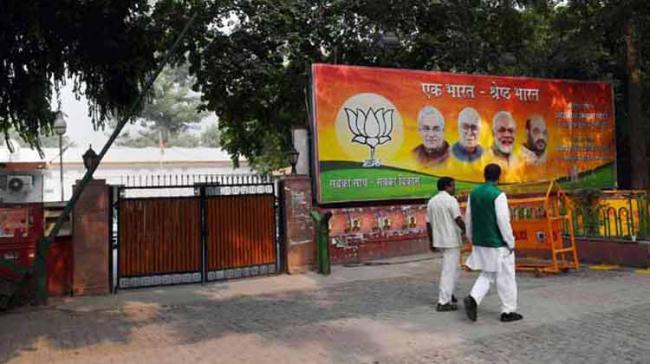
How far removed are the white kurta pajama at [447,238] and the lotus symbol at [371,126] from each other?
5084 mm

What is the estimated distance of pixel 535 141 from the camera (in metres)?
15.7

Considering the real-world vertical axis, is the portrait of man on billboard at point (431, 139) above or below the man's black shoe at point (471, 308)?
above

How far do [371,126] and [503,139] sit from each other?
3.85 meters

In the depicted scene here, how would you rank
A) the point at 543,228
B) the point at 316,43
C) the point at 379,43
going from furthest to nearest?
the point at 316,43, the point at 379,43, the point at 543,228

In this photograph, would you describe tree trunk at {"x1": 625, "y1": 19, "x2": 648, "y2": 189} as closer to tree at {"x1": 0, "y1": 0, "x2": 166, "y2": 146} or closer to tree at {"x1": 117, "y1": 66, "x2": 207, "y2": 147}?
tree at {"x1": 0, "y1": 0, "x2": 166, "y2": 146}

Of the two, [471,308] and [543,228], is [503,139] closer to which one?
[543,228]

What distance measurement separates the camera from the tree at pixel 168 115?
70.5 m

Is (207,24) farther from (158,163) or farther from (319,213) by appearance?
(158,163)

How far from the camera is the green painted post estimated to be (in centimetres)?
1158

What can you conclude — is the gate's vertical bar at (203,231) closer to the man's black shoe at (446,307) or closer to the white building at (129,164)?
the man's black shoe at (446,307)

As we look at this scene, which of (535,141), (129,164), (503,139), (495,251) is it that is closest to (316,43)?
(503,139)

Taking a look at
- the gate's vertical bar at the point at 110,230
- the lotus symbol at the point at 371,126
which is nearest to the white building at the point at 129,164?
the lotus symbol at the point at 371,126

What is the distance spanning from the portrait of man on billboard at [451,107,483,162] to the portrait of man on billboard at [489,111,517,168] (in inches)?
19.8

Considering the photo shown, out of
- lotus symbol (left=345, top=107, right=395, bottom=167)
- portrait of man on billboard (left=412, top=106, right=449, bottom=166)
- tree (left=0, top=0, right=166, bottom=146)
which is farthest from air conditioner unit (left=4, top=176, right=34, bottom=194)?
portrait of man on billboard (left=412, top=106, right=449, bottom=166)
